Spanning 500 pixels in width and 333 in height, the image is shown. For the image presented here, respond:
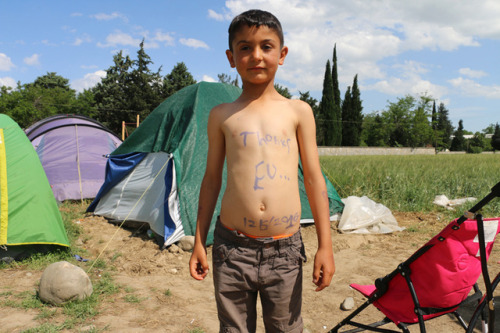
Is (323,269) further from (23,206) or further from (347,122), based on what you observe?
(347,122)

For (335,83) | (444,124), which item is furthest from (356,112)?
(444,124)

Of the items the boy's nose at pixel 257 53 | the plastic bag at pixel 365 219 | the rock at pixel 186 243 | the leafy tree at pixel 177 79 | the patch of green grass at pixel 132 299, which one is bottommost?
the patch of green grass at pixel 132 299

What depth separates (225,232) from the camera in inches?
65.4

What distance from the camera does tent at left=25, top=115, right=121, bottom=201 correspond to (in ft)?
26.3

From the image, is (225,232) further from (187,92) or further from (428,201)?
(428,201)

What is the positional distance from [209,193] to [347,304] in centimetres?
220

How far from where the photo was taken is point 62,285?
3.23 metres

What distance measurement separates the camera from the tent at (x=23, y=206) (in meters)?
4.24

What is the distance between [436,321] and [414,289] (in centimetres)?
129

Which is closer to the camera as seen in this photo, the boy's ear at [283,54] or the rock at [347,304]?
the boy's ear at [283,54]

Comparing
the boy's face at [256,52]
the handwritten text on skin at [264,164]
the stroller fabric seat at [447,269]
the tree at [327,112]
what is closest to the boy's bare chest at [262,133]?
the handwritten text on skin at [264,164]

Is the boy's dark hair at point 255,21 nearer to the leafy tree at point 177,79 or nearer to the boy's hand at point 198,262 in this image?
the boy's hand at point 198,262

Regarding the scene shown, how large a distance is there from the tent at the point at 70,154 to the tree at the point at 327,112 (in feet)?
102

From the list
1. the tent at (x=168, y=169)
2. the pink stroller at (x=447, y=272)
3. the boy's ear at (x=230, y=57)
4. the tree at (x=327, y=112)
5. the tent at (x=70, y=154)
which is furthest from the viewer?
the tree at (x=327, y=112)
